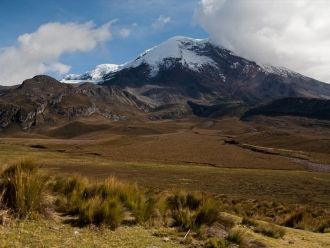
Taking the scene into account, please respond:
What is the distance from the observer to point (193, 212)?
12.6m

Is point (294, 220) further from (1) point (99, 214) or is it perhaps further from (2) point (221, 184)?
(2) point (221, 184)

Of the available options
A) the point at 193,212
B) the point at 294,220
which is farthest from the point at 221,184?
the point at 193,212

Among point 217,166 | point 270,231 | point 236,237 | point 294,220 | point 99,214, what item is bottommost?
point 217,166

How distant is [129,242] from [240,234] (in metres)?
2.90

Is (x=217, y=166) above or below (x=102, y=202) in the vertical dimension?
below

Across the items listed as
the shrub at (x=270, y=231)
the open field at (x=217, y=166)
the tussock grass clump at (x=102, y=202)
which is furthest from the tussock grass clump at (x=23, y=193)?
the shrub at (x=270, y=231)

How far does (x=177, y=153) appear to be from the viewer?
386ft

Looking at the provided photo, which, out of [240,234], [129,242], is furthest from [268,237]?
[129,242]

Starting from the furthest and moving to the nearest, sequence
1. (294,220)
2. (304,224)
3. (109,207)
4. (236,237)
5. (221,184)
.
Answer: (221,184) → (294,220) → (304,224) → (236,237) → (109,207)

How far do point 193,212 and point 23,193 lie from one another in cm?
472

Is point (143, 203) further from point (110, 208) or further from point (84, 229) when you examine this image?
point (84, 229)

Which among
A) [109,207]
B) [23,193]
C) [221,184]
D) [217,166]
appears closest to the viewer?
[23,193]

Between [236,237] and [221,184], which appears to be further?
[221,184]

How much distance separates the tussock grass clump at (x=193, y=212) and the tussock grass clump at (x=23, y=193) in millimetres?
3532
